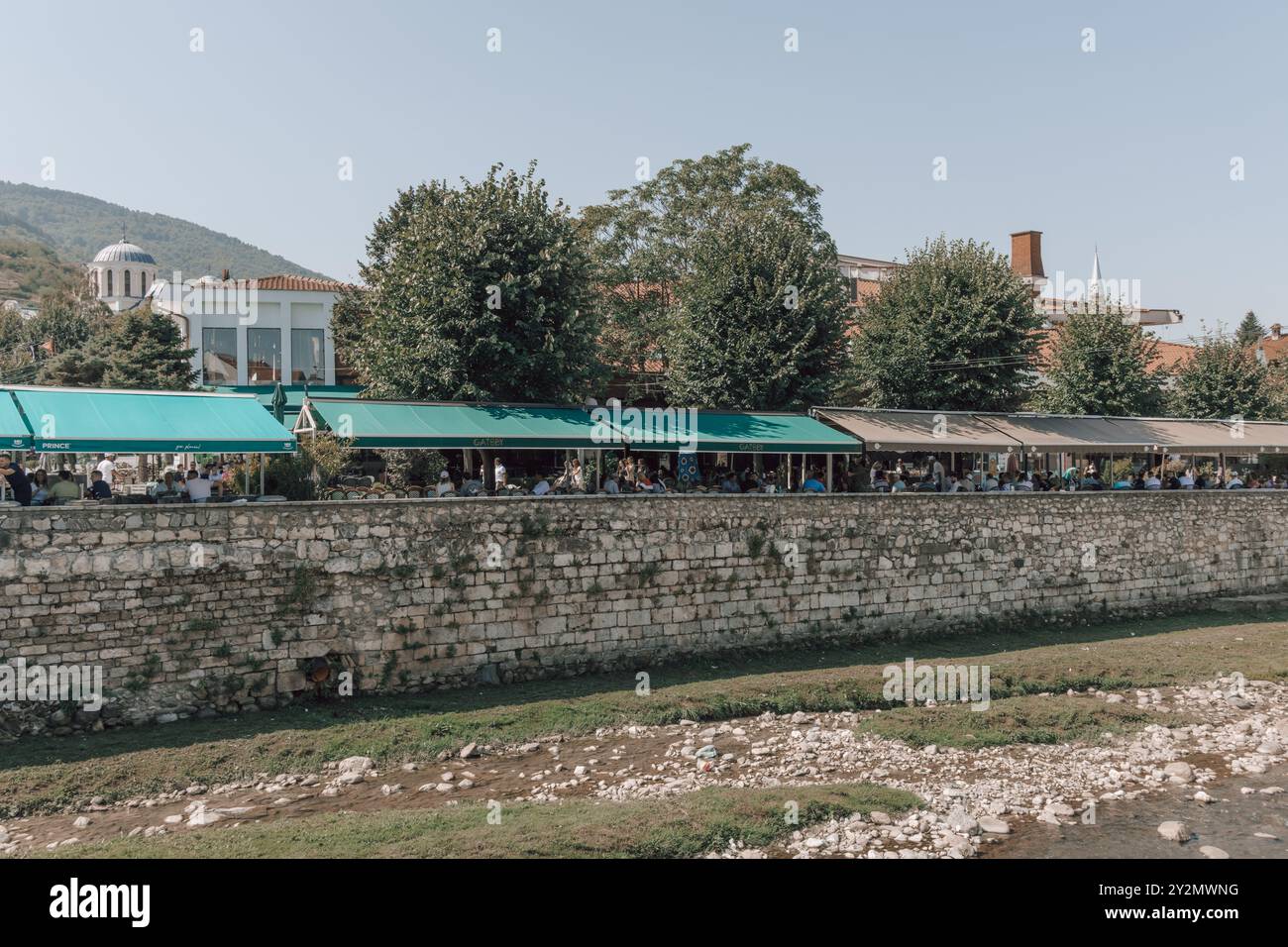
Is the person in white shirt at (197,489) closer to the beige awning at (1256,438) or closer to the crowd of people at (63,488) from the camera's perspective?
the crowd of people at (63,488)

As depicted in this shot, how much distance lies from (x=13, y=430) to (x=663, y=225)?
26.9 metres

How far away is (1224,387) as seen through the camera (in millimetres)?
41094

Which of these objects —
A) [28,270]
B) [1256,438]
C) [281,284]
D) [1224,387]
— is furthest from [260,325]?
[28,270]

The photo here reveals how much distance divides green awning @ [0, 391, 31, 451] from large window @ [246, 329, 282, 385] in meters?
29.9

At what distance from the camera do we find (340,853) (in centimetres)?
1141

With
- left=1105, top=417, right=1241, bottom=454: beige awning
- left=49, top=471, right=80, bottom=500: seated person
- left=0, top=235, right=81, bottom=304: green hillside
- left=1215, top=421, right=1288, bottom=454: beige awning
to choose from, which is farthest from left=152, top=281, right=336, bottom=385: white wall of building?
left=0, top=235, right=81, bottom=304: green hillside

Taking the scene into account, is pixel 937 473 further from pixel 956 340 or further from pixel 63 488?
pixel 63 488

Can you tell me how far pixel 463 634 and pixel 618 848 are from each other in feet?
24.5

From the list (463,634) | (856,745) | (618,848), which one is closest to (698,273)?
(463,634)

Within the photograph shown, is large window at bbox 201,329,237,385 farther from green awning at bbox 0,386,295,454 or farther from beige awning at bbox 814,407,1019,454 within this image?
beige awning at bbox 814,407,1019,454

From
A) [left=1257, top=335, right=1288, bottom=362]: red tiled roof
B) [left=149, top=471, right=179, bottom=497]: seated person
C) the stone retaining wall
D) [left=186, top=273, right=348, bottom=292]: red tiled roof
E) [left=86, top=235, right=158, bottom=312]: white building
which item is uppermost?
[left=86, top=235, right=158, bottom=312]: white building

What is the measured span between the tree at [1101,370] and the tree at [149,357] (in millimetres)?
33044

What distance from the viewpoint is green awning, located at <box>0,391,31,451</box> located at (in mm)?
15758
